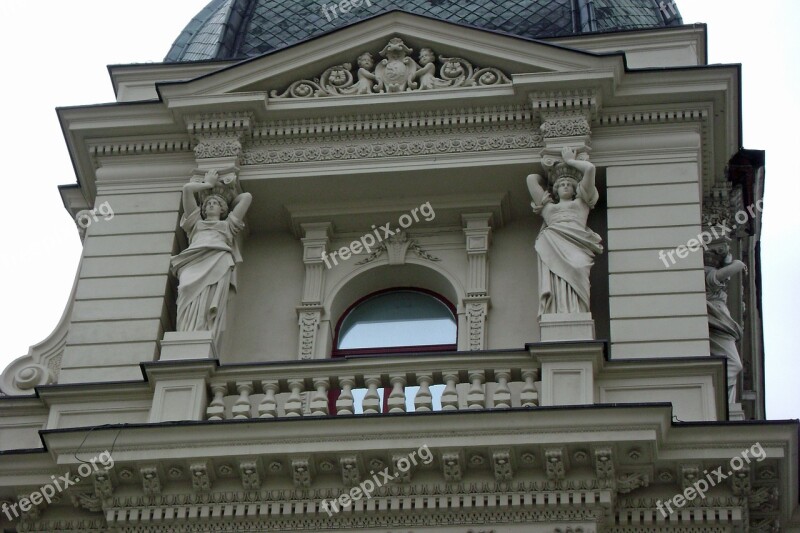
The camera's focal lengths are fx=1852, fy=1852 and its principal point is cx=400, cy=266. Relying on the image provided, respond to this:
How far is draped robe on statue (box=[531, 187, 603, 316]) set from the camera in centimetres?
1969

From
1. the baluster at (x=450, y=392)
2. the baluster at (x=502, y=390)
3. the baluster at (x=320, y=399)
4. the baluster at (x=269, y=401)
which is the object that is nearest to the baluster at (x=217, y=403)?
the baluster at (x=269, y=401)

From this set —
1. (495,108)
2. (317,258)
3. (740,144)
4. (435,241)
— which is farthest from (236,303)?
(740,144)

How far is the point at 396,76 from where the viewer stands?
22.6m

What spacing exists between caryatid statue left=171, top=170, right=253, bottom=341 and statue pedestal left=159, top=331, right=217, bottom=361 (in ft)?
0.60

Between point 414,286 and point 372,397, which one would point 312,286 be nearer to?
point 414,286

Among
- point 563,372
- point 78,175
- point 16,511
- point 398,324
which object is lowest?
point 16,511

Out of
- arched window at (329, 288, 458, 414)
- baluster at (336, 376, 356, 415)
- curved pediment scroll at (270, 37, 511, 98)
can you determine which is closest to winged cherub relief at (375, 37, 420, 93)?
curved pediment scroll at (270, 37, 511, 98)

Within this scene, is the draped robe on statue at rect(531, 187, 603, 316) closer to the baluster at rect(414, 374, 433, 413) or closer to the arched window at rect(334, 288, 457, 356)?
the baluster at rect(414, 374, 433, 413)

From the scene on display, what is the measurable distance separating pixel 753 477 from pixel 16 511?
736 cm

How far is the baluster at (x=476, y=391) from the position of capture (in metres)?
18.6

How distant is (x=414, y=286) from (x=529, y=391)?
3832mm

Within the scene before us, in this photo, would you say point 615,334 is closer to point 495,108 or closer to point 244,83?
point 495,108

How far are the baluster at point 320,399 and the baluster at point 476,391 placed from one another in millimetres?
1463

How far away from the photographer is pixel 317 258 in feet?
72.0
